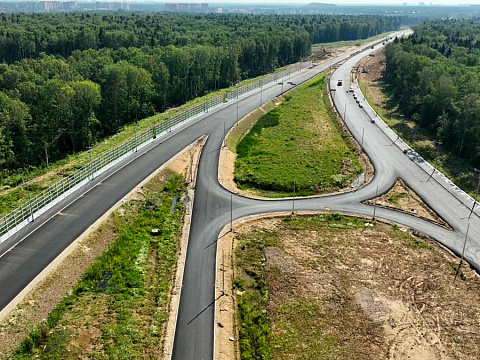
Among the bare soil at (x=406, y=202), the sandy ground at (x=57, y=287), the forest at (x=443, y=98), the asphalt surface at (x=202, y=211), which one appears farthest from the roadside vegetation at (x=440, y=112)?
the sandy ground at (x=57, y=287)

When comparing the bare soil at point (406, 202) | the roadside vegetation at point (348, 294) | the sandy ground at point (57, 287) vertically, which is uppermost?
the sandy ground at point (57, 287)

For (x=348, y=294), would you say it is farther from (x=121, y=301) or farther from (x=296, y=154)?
(x=296, y=154)

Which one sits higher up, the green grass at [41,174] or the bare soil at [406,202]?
the green grass at [41,174]

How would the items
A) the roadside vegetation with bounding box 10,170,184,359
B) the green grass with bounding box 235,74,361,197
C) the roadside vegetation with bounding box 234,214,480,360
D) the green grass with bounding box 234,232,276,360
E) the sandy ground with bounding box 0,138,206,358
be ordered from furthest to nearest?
1. the green grass with bounding box 235,74,361,197
2. the roadside vegetation with bounding box 234,214,480,360
3. the green grass with bounding box 234,232,276,360
4. the sandy ground with bounding box 0,138,206,358
5. the roadside vegetation with bounding box 10,170,184,359

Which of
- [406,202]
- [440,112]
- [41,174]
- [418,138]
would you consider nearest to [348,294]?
[406,202]

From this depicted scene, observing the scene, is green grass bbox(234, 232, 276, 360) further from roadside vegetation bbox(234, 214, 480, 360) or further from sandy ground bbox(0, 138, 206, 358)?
sandy ground bbox(0, 138, 206, 358)

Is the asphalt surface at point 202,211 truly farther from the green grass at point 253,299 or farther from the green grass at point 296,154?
the green grass at point 296,154

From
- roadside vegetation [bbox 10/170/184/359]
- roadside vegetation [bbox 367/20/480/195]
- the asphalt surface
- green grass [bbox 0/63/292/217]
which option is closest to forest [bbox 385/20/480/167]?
roadside vegetation [bbox 367/20/480/195]
